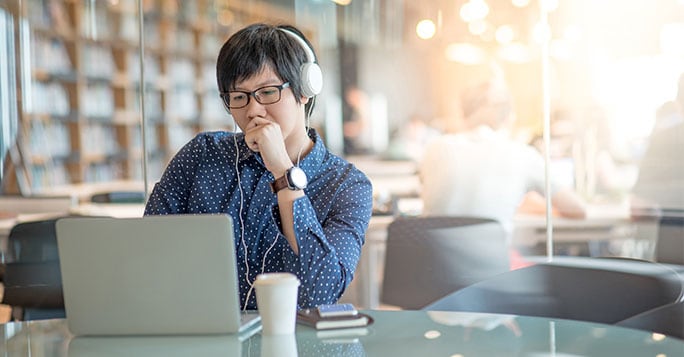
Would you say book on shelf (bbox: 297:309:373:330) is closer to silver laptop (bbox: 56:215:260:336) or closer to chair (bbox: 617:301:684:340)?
silver laptop (bbox: 56:215:260:336)

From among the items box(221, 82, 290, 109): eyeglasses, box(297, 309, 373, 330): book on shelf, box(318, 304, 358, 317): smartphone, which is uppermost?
box(221, 82, 290, 109): eyeglasses

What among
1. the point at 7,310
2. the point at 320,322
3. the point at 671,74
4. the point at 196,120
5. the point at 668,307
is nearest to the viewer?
the point at 320,322

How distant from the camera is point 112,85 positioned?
16.6 ft

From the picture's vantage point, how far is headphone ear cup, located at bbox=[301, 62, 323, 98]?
6.60ft

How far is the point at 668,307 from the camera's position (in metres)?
1.95

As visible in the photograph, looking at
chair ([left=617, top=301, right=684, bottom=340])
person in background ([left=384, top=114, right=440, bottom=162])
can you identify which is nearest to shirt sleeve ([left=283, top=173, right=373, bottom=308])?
chair ([left=617, top=301, right=684, bottom=340])

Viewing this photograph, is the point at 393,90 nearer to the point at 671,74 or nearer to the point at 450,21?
the point at 450,21

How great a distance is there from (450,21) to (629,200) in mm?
1070

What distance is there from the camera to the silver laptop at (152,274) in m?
1.41

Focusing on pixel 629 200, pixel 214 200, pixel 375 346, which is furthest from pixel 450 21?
pixel 375 346

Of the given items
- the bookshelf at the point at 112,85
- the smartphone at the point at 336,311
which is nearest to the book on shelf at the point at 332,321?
the smartphone at the point at 336,311

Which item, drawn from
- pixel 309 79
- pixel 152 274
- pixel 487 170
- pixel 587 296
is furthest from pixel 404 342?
pixel 487 170

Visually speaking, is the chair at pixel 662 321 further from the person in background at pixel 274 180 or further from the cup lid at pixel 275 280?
the cup lid at pixel 275 280

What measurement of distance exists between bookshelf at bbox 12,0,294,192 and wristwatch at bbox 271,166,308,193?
265cm
